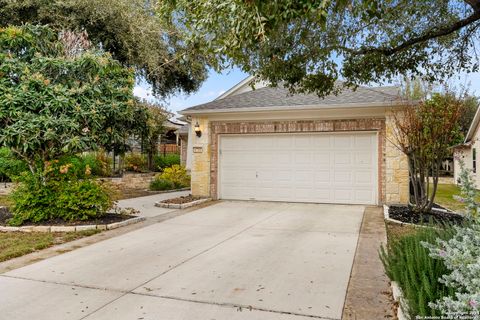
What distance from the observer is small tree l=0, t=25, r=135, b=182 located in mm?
6844

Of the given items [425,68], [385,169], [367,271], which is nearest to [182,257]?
[367,271]

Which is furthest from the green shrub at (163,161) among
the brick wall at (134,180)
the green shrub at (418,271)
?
the green shrub at (418,271)

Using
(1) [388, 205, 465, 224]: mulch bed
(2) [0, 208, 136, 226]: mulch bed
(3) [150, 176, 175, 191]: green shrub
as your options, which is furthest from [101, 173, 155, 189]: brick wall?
(1) [388, 205, 465, 224]: mulch bed

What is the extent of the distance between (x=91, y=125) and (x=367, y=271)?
5.65m

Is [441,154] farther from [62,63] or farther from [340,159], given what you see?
[62,63]

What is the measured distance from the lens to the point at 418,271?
10.6ft

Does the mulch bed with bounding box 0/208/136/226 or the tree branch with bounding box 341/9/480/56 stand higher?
the tree branch with bounding box 341/9/480/56

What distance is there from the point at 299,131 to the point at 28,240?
25.1 ft

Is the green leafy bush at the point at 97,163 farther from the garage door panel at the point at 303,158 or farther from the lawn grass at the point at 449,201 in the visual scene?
the lawn grass at the point at 449,201

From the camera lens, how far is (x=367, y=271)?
4.67 metres

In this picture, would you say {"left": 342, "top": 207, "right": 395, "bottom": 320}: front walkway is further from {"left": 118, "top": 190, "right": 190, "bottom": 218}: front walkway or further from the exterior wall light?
the exterior wall light

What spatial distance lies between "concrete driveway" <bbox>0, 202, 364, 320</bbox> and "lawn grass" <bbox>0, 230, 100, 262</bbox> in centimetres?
64

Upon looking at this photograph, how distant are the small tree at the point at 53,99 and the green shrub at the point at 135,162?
9477mm

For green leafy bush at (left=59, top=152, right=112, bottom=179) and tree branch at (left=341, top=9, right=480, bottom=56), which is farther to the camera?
green leafy bush at (left=59, top=152, right=112, bottom=179)
